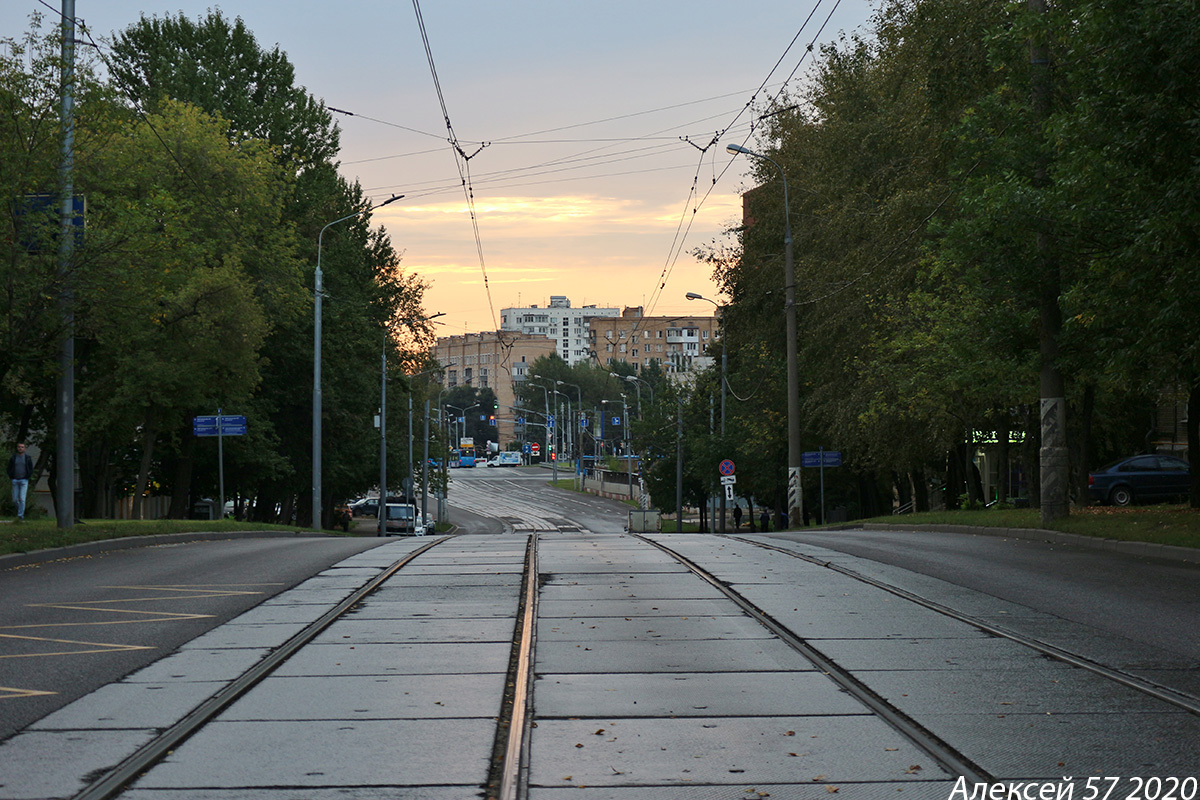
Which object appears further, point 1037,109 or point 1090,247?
point 1037,109

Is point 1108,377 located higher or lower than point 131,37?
lower

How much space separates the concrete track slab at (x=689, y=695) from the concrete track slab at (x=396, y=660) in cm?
77

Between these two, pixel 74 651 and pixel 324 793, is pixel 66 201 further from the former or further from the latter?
pixel 324 793

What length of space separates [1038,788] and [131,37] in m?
47.8

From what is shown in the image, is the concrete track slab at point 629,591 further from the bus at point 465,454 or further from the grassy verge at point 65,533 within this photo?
the bus at point 465,454

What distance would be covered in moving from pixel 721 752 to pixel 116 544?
17.5m

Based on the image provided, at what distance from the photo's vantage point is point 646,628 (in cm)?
1086

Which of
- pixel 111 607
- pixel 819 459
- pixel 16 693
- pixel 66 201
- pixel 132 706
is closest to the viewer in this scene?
pixel 132 706

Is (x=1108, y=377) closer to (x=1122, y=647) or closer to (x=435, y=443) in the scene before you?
(x=1122, y=647)

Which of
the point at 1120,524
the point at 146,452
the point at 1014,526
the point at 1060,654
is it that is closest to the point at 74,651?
the point at 1060,654

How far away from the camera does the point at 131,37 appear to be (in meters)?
46.7

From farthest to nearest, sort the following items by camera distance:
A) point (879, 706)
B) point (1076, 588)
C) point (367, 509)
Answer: point (367, 509)
point (1076, 588)
point (879, 706)

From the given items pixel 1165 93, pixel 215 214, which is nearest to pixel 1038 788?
pixel 1165 93

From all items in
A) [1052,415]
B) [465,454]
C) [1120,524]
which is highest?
[1052,415]
